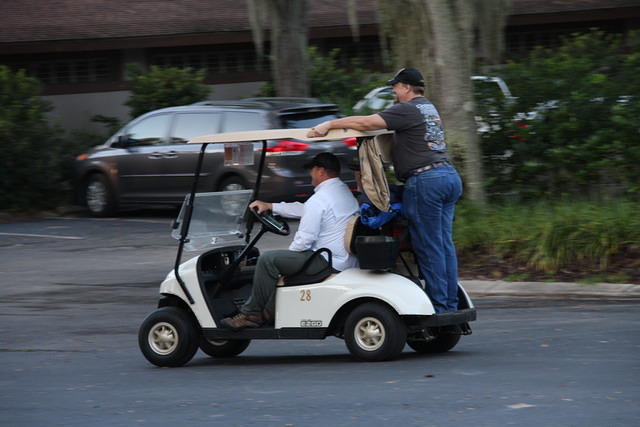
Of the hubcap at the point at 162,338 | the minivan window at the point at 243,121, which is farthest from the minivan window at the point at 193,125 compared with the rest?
the hubcap at the point at 162,338

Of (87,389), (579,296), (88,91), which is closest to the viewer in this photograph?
(87,389)

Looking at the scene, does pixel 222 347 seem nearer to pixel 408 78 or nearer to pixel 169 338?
pixel 169 338

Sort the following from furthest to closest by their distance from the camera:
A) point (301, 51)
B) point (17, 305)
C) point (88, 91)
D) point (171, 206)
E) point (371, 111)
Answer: point (88, 91) < point (301, 51) < point (171, 206) < point (371, 111) < point (17, 305)

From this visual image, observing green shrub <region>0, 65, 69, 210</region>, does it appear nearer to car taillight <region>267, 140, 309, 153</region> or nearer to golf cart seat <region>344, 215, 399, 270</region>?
car taillight <region>267, 140, 309, 153</region>

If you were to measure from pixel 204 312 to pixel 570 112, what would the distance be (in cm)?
691

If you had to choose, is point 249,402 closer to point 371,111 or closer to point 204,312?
point 204,312

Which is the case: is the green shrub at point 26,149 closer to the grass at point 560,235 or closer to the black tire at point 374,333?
the grass at point 560,235

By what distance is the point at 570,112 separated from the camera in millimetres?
13289

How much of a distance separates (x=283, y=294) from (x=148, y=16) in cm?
1784

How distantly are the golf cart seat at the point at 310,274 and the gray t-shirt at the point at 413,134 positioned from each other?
82 cm

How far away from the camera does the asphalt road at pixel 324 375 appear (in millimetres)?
6102

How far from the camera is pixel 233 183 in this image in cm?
1641

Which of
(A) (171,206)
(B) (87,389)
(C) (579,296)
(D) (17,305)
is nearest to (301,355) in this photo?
(B) (87,389)

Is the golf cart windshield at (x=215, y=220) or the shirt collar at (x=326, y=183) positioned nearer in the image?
the shirt collar at (x=326, y=183)
